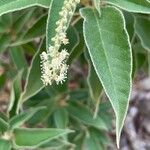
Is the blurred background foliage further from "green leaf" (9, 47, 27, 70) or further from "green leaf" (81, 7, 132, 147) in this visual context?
"green leaf" (81, 7, 132, 147)

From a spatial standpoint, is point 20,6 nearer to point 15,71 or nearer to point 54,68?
point 54,68

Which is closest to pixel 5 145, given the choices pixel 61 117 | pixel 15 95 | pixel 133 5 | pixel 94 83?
pixel 15 95

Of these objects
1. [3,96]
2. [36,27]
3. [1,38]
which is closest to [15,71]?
[1,38]

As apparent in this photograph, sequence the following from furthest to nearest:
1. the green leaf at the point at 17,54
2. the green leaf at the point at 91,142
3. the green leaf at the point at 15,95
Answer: the green leaf at the point at 91,142
the green leaf at the point at 17,54
the green leaf at the point at 15,95

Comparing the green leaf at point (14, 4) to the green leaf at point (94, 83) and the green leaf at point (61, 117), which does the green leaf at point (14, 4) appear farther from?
the green leaf at point (61, 117)

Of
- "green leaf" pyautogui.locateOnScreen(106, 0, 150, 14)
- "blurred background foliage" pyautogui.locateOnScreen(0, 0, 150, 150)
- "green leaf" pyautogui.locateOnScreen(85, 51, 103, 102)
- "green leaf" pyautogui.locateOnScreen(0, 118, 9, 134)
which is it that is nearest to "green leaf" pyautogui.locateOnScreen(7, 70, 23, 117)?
"blurred background foliage" pyautogui.locateOnScreen(0, 0, 150, 150)

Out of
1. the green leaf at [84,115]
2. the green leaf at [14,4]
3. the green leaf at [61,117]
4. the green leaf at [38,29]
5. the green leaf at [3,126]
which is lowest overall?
the green leaf at [84,115]

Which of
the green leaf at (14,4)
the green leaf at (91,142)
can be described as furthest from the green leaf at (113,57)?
the green leaf at (91,142)

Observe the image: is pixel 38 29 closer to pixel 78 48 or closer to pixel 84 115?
pixel 78 48
